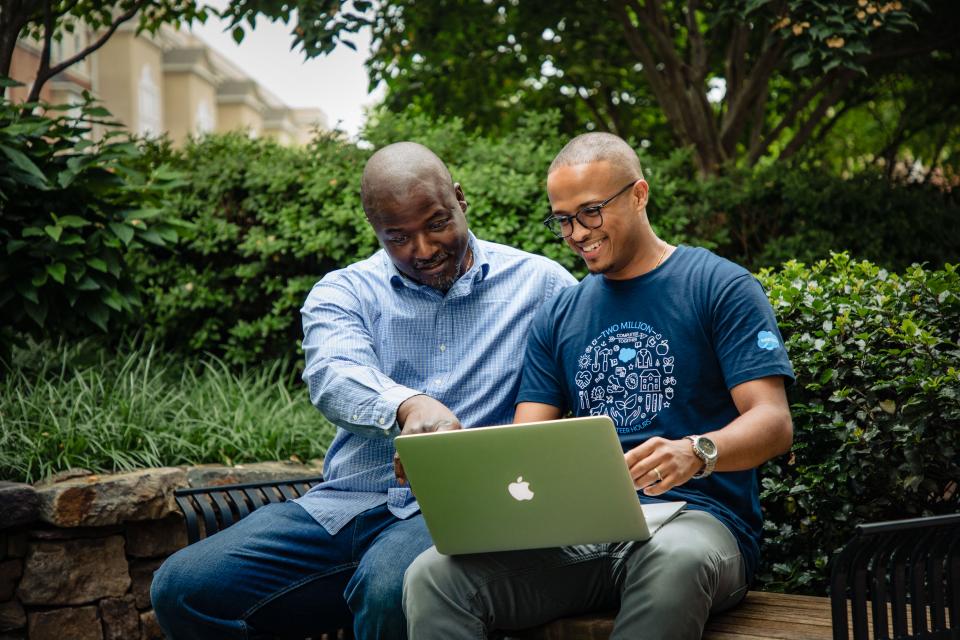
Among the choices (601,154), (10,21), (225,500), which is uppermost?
(10,21)

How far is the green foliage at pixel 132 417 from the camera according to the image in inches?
181

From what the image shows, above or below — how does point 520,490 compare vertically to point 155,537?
above

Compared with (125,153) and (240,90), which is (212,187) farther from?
(240,90)

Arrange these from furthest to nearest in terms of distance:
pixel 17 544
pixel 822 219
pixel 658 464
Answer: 1. pixel 822 219
2. pixel 17 544
3. pixel 658 464

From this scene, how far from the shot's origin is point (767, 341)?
8.45 feet

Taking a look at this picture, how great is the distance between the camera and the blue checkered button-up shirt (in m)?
3.10

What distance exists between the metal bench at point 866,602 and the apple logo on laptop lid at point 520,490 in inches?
17.5

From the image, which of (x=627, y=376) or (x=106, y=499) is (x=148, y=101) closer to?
(x=106, y=499)

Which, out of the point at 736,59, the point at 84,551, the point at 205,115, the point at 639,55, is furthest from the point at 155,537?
the point at 205,115

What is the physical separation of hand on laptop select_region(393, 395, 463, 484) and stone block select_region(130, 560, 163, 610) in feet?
7.25

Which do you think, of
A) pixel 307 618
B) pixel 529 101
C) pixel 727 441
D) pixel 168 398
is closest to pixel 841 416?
pixel 727 441

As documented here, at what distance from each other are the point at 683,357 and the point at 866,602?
30.4 inches

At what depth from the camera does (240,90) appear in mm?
42531

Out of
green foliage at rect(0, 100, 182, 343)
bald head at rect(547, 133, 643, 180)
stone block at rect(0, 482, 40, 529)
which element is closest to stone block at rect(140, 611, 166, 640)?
stone block at rect(0, 482, 40, 529)
